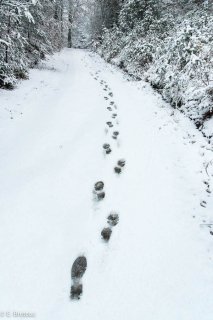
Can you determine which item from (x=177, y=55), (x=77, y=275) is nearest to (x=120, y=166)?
(x=77, y=275)

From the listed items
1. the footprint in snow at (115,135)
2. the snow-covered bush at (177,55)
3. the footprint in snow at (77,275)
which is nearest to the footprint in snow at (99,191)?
the footprint in snow at (77,275)

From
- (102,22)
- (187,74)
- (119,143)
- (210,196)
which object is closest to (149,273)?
(210,196)

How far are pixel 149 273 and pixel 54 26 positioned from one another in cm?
1671

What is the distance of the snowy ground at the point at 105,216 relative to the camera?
97.9 inches

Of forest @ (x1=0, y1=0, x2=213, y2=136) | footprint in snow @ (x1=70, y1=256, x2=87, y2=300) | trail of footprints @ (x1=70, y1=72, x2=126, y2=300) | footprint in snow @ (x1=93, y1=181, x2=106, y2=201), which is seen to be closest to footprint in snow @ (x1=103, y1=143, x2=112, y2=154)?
trail of footprints @ (x1=70, y1=72, x2=126, y2=300)

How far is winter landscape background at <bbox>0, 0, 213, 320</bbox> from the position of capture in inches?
99.6

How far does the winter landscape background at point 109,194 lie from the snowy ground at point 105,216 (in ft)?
0.04

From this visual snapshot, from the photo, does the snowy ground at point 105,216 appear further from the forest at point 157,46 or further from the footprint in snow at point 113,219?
the forest at point 157,46

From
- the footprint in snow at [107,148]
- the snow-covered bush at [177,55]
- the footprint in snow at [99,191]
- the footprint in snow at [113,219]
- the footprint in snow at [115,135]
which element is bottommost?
the footprint in snow at [113,219]

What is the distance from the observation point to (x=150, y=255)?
9.75 ft

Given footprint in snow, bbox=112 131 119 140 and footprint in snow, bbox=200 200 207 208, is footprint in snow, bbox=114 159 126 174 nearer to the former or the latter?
footprint in snow, bbox=112 131 119 140

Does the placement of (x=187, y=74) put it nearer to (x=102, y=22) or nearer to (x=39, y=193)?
(x=39, y=193)

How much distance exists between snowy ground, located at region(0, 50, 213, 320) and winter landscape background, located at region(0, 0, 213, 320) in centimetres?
1

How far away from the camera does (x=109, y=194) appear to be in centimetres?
397
